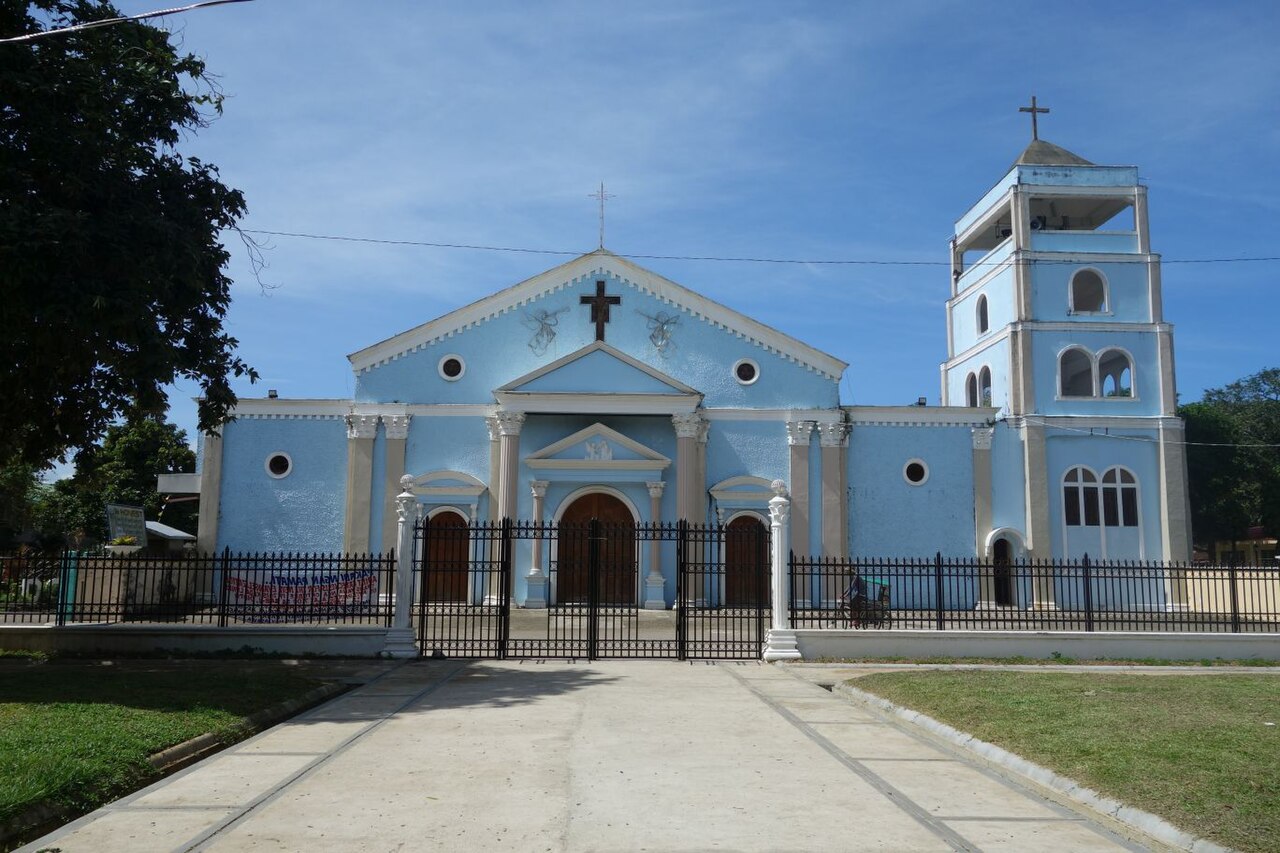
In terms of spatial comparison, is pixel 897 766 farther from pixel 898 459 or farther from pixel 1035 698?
pixel 898 459

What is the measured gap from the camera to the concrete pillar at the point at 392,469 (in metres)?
29.1

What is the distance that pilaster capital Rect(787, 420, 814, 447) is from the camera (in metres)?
30.3

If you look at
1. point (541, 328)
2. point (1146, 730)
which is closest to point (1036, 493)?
point (541, 328)

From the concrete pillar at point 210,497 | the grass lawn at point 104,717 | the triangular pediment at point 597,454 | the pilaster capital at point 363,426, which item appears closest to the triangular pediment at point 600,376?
the triangular pediment at point 597,454

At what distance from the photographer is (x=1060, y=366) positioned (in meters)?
31.9

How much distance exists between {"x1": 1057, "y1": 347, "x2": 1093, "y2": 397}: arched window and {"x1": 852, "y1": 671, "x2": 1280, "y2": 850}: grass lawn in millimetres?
17993

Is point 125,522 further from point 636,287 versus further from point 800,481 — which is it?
point 800,481

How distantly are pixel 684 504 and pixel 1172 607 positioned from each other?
44.4 feet

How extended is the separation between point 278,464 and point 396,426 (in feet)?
11.7

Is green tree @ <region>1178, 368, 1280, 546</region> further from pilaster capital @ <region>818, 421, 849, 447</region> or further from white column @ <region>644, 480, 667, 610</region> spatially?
white column @ <region>644, 480, 667, 610</region>

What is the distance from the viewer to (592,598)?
17.3m

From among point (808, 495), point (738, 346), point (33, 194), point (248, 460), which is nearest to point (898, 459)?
point (808, 495)

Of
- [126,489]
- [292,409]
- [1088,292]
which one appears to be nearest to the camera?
[292,409]

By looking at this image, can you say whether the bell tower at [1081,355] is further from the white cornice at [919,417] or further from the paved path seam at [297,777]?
the paved path seam at [297,777]
